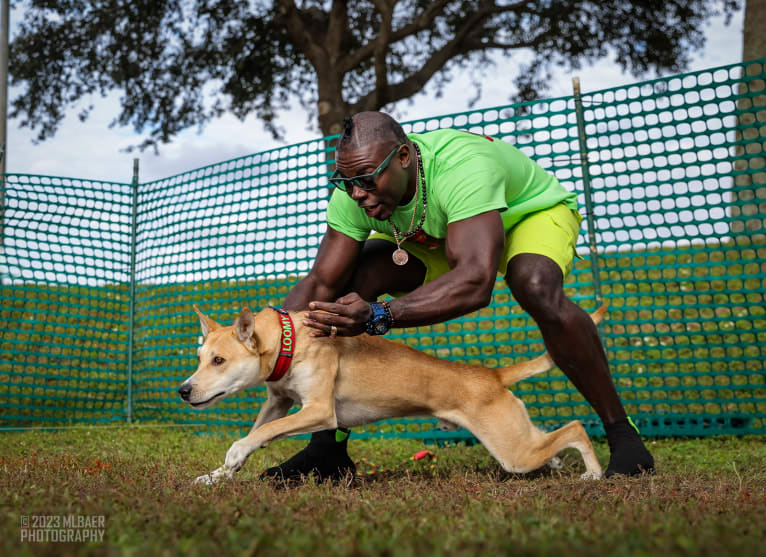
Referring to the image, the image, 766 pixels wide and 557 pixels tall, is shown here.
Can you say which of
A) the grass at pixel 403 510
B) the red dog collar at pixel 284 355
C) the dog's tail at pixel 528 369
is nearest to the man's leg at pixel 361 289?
the grass at pixel 403 510

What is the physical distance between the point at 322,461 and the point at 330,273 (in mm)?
1037

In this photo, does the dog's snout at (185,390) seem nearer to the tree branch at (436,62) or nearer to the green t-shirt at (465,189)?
the green t-shirt at (465,189)

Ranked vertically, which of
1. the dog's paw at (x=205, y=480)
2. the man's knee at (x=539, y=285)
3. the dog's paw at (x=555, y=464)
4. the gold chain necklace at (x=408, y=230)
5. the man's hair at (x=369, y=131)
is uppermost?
the man's hair at (x=369, y=131)

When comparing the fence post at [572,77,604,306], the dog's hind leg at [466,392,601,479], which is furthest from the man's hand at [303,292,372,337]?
the fence post at [572,77,604,306]

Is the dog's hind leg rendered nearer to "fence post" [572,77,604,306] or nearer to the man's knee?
the man's knee

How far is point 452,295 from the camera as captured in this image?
121 inches

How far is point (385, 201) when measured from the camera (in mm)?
3379

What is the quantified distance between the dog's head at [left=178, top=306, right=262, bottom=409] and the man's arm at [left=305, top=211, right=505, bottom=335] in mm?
525

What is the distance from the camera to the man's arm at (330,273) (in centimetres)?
385

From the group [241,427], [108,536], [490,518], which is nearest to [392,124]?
[490,518]

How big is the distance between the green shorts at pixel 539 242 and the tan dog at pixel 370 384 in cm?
49

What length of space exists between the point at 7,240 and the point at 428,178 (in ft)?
18.3

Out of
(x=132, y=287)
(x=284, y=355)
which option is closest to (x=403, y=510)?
(x=284, y=355)

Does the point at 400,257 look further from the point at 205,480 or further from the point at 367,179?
the point at 205,480
